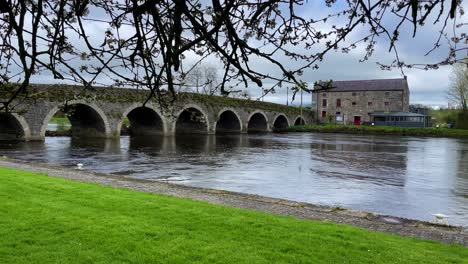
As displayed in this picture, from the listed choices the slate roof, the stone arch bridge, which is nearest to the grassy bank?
the stone arch bridge

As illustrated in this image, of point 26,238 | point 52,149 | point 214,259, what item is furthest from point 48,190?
point 52,149

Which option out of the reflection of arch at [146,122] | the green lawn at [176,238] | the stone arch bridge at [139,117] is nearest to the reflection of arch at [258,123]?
the stone arch bridge at [139,117]

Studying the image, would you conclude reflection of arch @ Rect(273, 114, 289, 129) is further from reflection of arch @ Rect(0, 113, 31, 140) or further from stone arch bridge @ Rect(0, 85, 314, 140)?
reflection of arch @ Rect(0, 113, 31, 140)

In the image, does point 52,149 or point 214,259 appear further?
point 52,149

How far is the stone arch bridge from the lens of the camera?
84.7 feet

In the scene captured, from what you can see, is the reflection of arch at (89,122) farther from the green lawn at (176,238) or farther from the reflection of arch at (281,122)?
the reflection of arch at (281,122)

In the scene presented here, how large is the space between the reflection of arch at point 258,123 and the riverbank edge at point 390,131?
2.74 m

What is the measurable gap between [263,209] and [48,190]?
4.09 meters

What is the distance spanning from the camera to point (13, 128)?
29.5 meters

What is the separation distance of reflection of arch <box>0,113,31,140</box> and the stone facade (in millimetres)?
47203

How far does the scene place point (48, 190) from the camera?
867 cm

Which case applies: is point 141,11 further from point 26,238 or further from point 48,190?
point 48,190

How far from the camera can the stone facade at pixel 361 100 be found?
222 feet

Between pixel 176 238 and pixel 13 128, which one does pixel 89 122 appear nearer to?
pixel 13 128
